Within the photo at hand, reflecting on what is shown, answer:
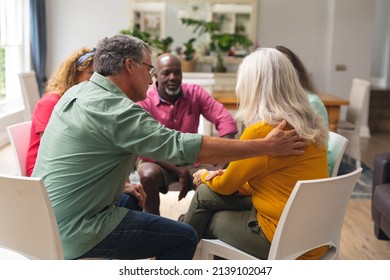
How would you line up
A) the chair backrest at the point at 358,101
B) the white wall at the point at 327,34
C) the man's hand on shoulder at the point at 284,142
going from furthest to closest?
1. the white wall at the point at 327,34
2. the chair backrest at the point at 358,101
3. the man's hand on shoulder at the point at 284,142

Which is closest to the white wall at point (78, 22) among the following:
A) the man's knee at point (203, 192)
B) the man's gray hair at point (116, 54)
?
the man's knee at point (203, 192)

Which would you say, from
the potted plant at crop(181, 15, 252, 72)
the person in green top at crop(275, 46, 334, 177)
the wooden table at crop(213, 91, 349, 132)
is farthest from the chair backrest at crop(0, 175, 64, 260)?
the potted plant at crop(181, 15, 252, 72)

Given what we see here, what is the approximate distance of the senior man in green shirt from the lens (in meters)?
1.67

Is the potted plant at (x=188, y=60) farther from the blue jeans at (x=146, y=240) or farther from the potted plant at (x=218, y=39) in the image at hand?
the blue jeans at (x=146, y=240)

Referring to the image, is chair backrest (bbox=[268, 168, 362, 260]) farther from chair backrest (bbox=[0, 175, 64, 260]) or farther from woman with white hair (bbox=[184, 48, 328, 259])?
chair backrest (bbox=[0, 175, 64, 260])

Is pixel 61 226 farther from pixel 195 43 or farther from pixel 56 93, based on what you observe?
pixel 195 43

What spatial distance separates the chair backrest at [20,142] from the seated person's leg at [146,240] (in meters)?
0.84

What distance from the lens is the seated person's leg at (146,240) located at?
71.7 inches

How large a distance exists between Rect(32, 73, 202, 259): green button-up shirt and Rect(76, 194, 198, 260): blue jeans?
0.04 meters

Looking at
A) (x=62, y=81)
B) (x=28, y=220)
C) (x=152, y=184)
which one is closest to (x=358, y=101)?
(x=152, y=184)

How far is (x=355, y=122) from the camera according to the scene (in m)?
5.47
